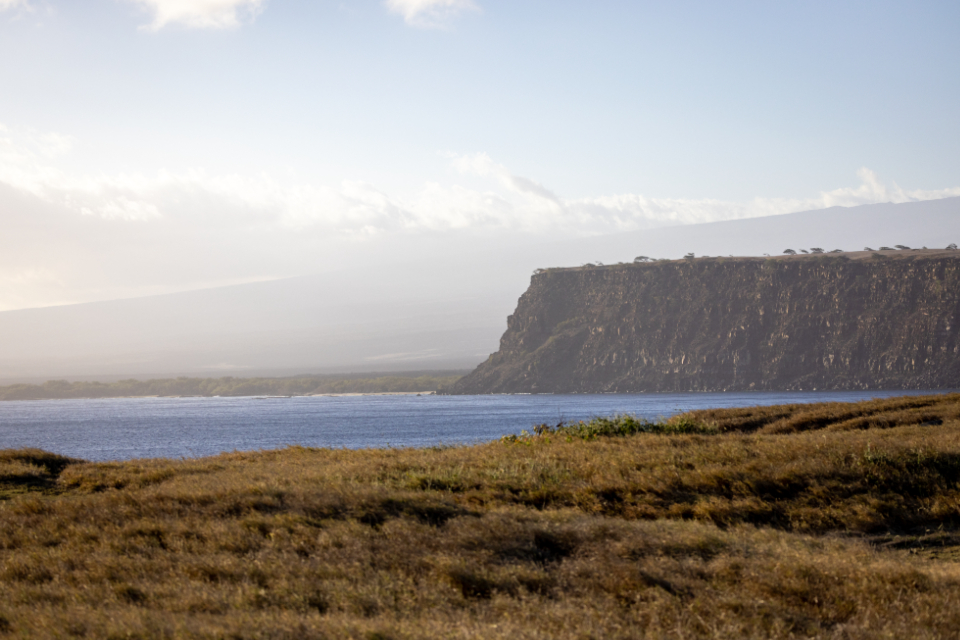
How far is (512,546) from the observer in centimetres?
939

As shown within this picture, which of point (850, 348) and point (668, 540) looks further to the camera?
point (850, 348)

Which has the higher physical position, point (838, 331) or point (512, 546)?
point (838, 331)

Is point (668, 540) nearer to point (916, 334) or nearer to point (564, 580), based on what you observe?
point (564, 580)

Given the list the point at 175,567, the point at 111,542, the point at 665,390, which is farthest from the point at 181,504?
the point at 665,390

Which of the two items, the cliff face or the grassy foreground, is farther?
the cliff face

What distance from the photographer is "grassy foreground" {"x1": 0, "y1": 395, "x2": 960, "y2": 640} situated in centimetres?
676

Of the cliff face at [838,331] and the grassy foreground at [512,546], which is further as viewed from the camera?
the cliff face at [838,331]

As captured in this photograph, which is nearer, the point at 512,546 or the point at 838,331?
the point at 512,546

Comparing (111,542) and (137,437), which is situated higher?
(111,542)

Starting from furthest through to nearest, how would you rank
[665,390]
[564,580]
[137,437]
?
1. [665,390]
2. [137,437]
3. [564,580]

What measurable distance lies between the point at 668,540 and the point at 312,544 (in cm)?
467

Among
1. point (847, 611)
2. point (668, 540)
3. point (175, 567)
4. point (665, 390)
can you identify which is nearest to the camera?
point (847, 611)

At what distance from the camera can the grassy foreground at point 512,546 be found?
676 cm

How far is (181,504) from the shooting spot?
12273 mm
